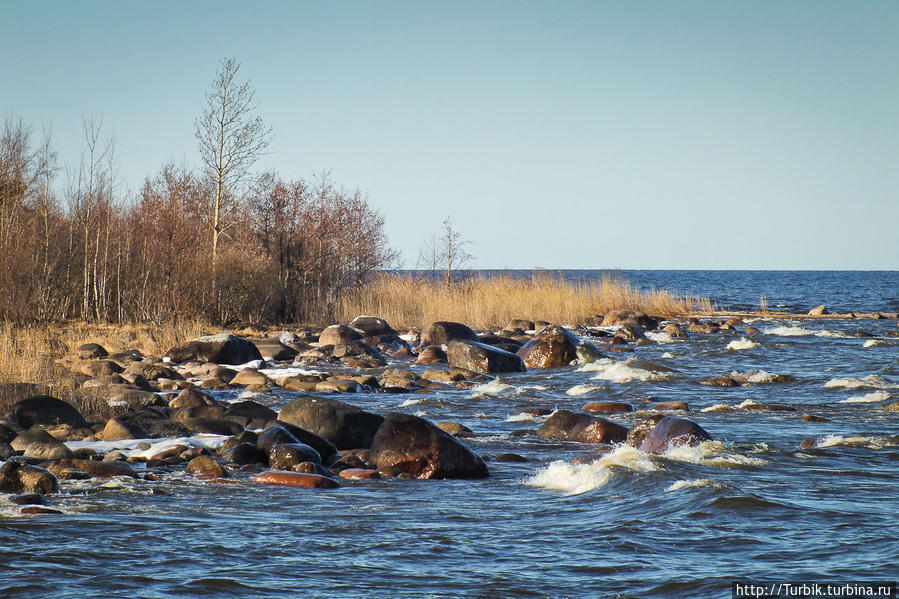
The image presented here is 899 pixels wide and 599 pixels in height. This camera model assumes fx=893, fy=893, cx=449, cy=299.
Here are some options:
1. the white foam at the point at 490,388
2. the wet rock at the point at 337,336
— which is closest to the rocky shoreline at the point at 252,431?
the white foam at the point at 490,388

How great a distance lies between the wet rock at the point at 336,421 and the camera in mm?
10586

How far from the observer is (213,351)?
18.5 m

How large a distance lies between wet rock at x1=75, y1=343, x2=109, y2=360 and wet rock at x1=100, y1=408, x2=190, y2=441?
760cm

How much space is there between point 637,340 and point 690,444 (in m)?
16.3

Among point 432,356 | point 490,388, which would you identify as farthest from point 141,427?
point 432,356

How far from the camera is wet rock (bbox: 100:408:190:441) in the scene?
33.6ft

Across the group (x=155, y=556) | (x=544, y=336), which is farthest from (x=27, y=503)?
(x=544, y=336)

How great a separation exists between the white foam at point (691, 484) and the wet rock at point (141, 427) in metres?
5.75

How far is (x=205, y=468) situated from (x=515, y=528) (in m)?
3.40

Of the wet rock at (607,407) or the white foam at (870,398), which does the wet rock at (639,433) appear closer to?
the wet rock at (607,407)

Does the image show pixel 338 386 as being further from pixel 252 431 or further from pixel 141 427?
pixel 141 427

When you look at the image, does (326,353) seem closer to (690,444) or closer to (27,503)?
(690,444)

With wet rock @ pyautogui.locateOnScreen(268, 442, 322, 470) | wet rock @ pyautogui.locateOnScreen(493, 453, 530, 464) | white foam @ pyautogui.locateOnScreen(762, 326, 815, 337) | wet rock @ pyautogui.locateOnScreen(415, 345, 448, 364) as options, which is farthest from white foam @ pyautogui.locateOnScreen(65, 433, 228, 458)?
white foam @ pyautogui.locateOnScreen(762, 326, 815, 337)

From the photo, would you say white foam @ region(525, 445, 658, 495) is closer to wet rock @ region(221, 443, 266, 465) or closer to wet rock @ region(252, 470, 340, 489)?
wet rock @ region(252, 470, 340, 489)
